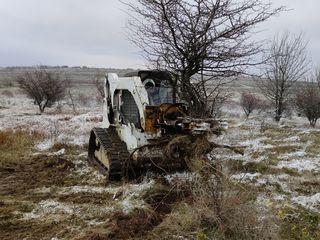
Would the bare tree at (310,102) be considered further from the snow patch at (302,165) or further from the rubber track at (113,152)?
the rubber track at (113,152)

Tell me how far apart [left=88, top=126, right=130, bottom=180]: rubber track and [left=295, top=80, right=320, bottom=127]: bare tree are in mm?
20142

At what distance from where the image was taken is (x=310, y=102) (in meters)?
27.0

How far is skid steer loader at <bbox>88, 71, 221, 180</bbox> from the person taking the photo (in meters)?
7.32

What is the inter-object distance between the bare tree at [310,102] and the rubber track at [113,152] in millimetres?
20142

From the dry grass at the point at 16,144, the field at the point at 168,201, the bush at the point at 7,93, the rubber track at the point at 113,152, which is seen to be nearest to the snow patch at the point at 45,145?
the dry grass at the point at 16,144

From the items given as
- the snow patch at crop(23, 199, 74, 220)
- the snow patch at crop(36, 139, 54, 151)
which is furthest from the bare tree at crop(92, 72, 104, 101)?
the snow patch at crop(23, 199, 74, 220)

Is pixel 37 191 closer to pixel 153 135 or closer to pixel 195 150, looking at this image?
pixel 153 135

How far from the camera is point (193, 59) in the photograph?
8.65 metres

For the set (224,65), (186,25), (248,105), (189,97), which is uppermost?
(186,25)

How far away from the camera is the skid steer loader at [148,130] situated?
7.32 metres

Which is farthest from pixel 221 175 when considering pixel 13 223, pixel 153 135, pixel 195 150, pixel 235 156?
pixel 235 156

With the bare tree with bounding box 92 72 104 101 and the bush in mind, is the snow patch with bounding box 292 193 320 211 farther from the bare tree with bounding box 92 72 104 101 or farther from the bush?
the bush

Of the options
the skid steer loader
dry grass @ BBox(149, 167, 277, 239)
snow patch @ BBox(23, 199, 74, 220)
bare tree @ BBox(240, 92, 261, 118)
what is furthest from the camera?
bare tree @ BBox(240, 92, 261, 118)

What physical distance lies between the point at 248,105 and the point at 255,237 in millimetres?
33971
